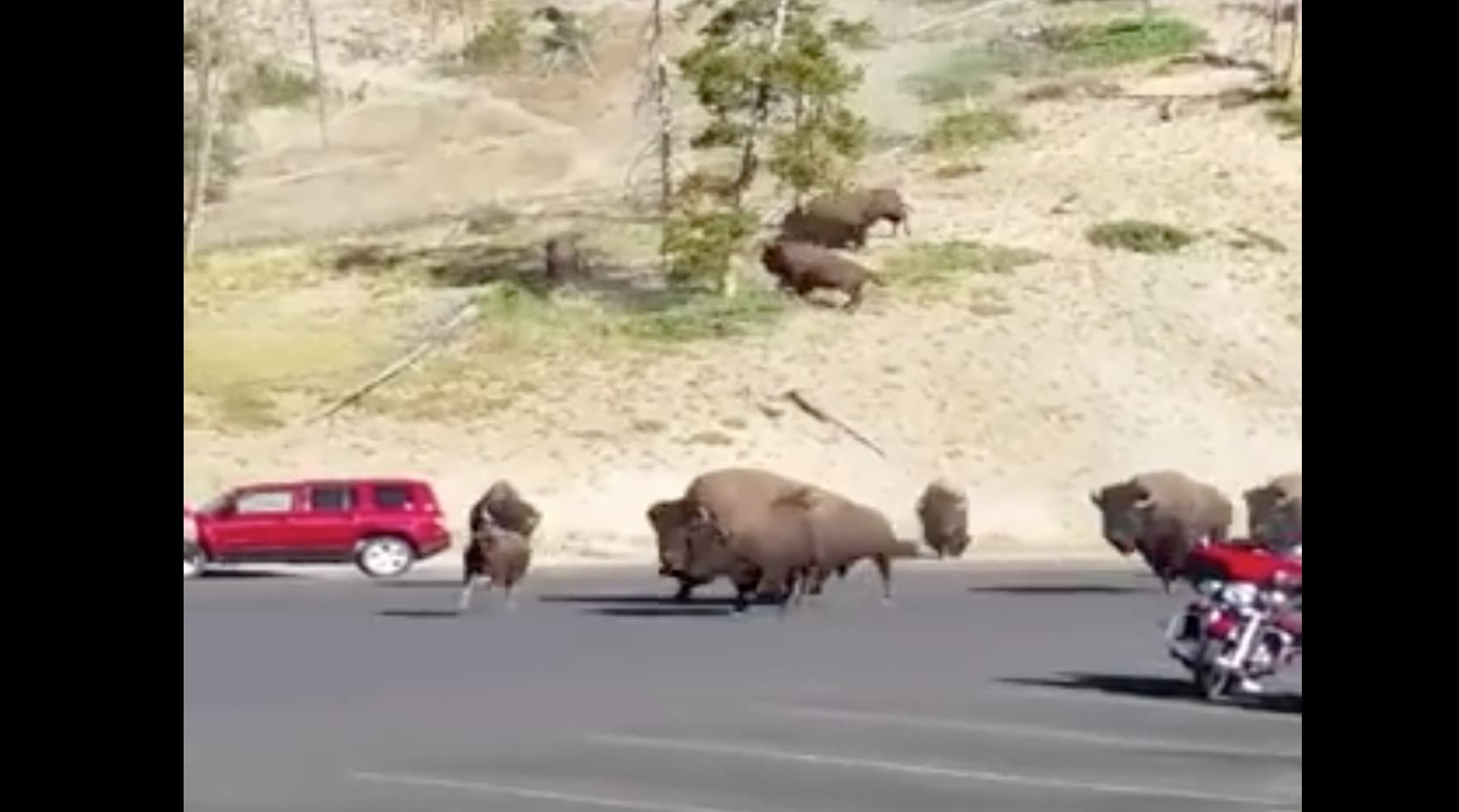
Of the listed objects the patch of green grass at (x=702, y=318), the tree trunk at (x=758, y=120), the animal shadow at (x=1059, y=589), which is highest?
the tree trunk at (x=758, y=120)

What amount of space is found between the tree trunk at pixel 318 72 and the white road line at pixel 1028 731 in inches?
994

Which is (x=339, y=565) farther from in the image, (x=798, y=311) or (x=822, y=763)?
(x=822, y=763)

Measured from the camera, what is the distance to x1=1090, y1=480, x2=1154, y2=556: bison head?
20.8 m

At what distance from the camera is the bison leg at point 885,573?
17.6 m

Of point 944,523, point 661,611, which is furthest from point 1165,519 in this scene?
point 661,611

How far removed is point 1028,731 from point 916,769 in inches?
44.5

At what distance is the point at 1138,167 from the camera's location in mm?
30438

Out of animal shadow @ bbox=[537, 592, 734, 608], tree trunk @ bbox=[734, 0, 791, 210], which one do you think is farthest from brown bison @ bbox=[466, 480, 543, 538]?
tree trunk @ bbox=[734, 0, 791, 210]

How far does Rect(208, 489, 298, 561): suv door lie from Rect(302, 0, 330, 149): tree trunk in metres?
15.0

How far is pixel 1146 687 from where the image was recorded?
12148mm

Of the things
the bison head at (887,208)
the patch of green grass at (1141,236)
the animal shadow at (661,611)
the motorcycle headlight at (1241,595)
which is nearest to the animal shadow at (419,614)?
the animal shadow at (661,611)

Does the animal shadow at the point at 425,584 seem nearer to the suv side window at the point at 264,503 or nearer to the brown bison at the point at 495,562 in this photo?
the suv side window at the point at 264,503

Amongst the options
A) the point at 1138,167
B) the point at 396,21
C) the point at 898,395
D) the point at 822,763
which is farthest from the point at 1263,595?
the point at 396,21
